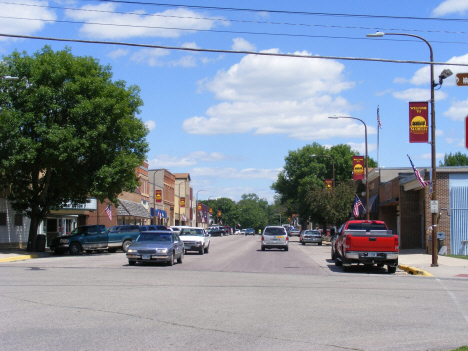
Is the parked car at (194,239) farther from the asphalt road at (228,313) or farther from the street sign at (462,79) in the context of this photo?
the street sign at (462,79)

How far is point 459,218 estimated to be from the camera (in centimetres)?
2936

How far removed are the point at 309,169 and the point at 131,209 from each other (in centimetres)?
3024

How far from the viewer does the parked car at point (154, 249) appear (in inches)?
814

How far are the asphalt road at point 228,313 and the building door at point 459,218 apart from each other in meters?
13.9

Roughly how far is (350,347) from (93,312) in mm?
5025

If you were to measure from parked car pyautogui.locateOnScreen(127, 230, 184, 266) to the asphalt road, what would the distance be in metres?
3.84

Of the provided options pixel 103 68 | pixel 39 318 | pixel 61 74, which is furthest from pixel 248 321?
pixel 103 68

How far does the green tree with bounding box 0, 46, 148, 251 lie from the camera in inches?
1104

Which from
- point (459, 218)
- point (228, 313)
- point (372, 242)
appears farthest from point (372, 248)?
point (459, 218)

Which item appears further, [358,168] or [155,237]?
[358,168]

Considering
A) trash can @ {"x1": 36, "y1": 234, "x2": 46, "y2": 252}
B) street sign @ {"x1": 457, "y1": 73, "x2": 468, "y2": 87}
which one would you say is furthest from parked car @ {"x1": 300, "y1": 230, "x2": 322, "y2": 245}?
street sign @ {"x1": 457, "y1": 73, "x2": 468, "y2": 87}

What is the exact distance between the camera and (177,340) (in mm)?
7648

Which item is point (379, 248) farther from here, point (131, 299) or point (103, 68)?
point (103, 68)

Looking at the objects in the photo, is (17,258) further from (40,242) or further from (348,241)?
(348,241)
